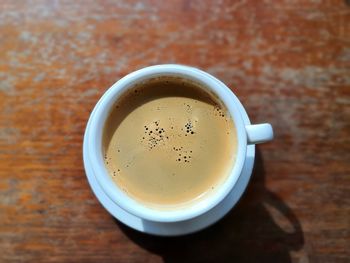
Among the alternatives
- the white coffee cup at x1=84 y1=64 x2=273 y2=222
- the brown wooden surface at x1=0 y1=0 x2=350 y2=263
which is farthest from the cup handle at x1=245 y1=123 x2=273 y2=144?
the brown wooden surface at x1=0 y1=0 x2=350 y2=263

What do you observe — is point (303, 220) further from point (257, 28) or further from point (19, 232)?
point (19, 232)

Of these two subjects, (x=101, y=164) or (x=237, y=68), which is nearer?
(x=101, y=164)

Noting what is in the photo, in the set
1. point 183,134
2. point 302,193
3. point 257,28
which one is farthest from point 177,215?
point 257,28

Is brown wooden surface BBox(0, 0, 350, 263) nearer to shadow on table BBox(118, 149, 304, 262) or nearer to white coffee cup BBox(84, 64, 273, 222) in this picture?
shadow on table BBox(118, 149, 304, 262)

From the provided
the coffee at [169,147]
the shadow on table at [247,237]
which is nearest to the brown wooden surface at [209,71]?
the shadow on table at [247,237]

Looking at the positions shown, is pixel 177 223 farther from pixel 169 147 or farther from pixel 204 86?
pixel 204 86
